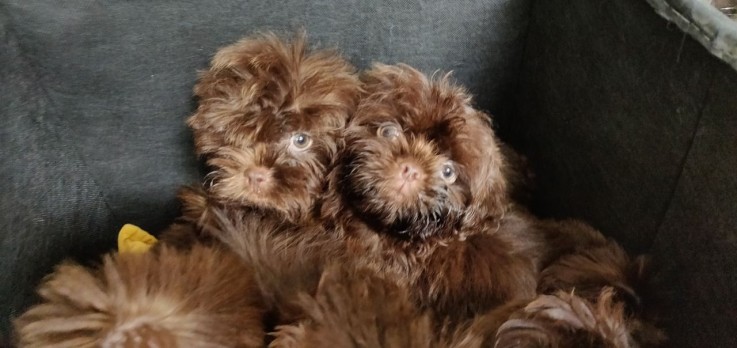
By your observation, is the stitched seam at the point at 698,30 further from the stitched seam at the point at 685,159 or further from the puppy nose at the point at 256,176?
the puppy nose at the point at 256,176

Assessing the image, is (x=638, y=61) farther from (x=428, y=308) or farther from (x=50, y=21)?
(x=50, y=21)

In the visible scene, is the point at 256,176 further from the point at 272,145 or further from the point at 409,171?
the point at 409,171

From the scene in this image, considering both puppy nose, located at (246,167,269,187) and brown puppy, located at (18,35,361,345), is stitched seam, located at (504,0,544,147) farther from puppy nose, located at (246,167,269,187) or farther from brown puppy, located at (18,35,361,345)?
puppy nose, located at (246,167,269,187)

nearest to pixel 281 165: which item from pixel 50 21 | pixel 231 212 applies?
pixel 231 212

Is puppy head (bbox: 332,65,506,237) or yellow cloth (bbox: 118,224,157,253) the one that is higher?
puppy head (bbox: 332,65,506,237)

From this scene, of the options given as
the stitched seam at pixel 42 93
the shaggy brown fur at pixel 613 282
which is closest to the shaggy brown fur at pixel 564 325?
the shaggy brown fur at pixel 613 282

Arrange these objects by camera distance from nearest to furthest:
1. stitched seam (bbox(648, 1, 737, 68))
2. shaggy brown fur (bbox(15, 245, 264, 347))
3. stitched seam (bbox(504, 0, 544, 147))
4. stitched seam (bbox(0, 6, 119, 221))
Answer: shaggy brown fur (bbox(15, 245, 264, 347)), stitched seam (bbox(648, 1, 737, 68)), stitched seam (bbox(0, 6, 119, 221)), stitched seam (bbox(504, 0, 544, 147))

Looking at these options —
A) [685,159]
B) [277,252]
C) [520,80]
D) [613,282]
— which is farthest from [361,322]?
[520,80]

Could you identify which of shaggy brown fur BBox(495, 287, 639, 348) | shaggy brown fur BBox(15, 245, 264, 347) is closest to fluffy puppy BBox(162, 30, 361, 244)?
shaggy brown fur BBox(15, 245, 264, 347)
